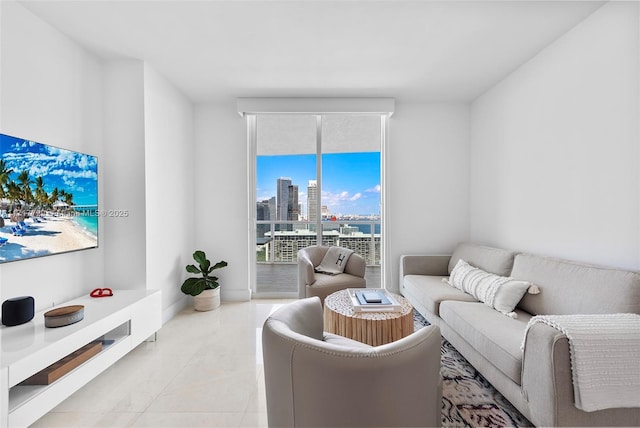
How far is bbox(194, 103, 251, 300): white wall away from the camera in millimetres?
4027

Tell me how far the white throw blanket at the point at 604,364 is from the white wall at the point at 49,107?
3421 mm

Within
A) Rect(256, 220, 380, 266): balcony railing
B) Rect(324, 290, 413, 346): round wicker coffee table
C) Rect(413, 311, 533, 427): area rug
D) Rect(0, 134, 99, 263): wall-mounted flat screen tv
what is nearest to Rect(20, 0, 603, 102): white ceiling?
Rect(0, 134, 99, 263): wall-mounted flat screen tv

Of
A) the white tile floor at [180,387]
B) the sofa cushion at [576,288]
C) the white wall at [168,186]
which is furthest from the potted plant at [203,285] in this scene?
the sofa cushion at [576,288]

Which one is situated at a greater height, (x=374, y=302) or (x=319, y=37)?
(x=319, y=37)

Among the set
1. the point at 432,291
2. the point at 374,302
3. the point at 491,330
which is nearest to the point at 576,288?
the point at 491,330

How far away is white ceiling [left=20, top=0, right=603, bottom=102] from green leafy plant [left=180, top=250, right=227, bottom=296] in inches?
84.2

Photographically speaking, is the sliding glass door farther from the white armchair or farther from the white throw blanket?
the white armchair

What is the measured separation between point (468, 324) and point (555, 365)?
76 cm

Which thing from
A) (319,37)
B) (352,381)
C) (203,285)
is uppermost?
(319,37)

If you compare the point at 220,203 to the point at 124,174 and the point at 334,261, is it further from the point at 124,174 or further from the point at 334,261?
the point at 334,261

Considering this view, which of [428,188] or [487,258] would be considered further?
[428,188]

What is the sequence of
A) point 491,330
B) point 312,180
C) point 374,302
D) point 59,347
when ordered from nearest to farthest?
point 59,347
point 491,330
point 374,302
point 312,180

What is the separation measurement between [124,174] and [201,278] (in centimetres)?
152

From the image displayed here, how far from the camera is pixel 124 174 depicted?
2.86m
